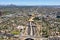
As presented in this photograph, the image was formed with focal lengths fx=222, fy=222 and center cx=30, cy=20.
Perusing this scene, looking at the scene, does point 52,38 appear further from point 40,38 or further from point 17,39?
point 17,39

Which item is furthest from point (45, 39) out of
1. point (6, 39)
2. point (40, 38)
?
point (6, 39)

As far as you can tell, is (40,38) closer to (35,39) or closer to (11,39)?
(35,39)

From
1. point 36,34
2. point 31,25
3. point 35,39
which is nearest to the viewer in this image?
point 35,39

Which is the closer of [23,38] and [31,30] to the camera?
Answer: [23,38]

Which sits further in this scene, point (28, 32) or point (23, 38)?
point (28, 32)

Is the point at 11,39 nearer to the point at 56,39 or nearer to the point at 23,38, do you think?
the point at 23,38

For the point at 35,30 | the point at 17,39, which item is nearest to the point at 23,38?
the point at 17,39

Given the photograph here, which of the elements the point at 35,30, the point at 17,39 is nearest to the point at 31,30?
the point at 35,30

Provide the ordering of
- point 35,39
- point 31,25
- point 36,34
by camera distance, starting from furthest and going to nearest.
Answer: point 31,25
point 36,34
point 35,39
